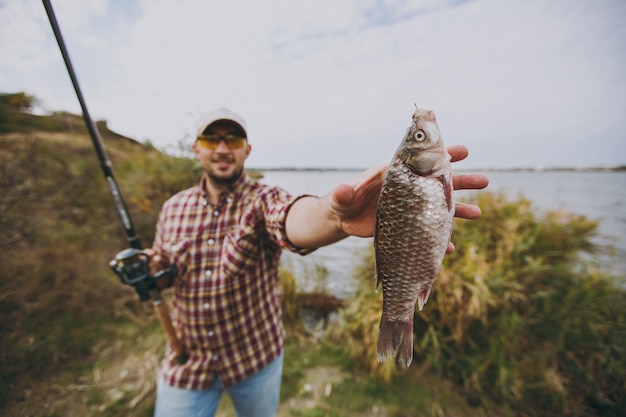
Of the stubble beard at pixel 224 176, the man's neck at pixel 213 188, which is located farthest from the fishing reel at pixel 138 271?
the stubble beard at pixel 224 176

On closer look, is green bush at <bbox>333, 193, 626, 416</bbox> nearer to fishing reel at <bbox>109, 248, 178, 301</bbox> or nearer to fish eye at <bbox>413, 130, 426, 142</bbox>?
fishing reel at <bbox>109, 248, 178, 301</bbox>

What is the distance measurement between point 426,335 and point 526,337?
1.41 meters

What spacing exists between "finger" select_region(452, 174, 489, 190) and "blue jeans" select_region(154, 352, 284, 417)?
218 cm

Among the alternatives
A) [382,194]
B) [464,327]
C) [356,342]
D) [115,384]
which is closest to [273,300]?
[382,194]

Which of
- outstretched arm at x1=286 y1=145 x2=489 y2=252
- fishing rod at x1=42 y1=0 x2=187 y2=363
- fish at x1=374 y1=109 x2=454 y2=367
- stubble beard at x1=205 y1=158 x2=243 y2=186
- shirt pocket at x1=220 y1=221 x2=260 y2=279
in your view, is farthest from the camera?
stubble beard at x1=205 y1=158 x2=243 y2=186

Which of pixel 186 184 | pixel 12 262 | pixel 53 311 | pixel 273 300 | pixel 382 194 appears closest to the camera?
pixel 382 194

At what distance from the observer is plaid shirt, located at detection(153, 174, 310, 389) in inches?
84.0

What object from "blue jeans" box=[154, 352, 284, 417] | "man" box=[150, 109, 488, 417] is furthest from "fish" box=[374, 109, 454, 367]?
"blue jeans" box=[154, 352, 284, 417]

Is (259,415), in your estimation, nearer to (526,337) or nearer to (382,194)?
(382,194)

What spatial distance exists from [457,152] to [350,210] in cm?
59

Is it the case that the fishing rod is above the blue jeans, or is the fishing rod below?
above

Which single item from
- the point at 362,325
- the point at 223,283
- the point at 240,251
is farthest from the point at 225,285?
the point at 362,325

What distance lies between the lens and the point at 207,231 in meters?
2.29

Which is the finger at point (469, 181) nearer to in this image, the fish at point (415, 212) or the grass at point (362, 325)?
the fish at point (415, 212)
